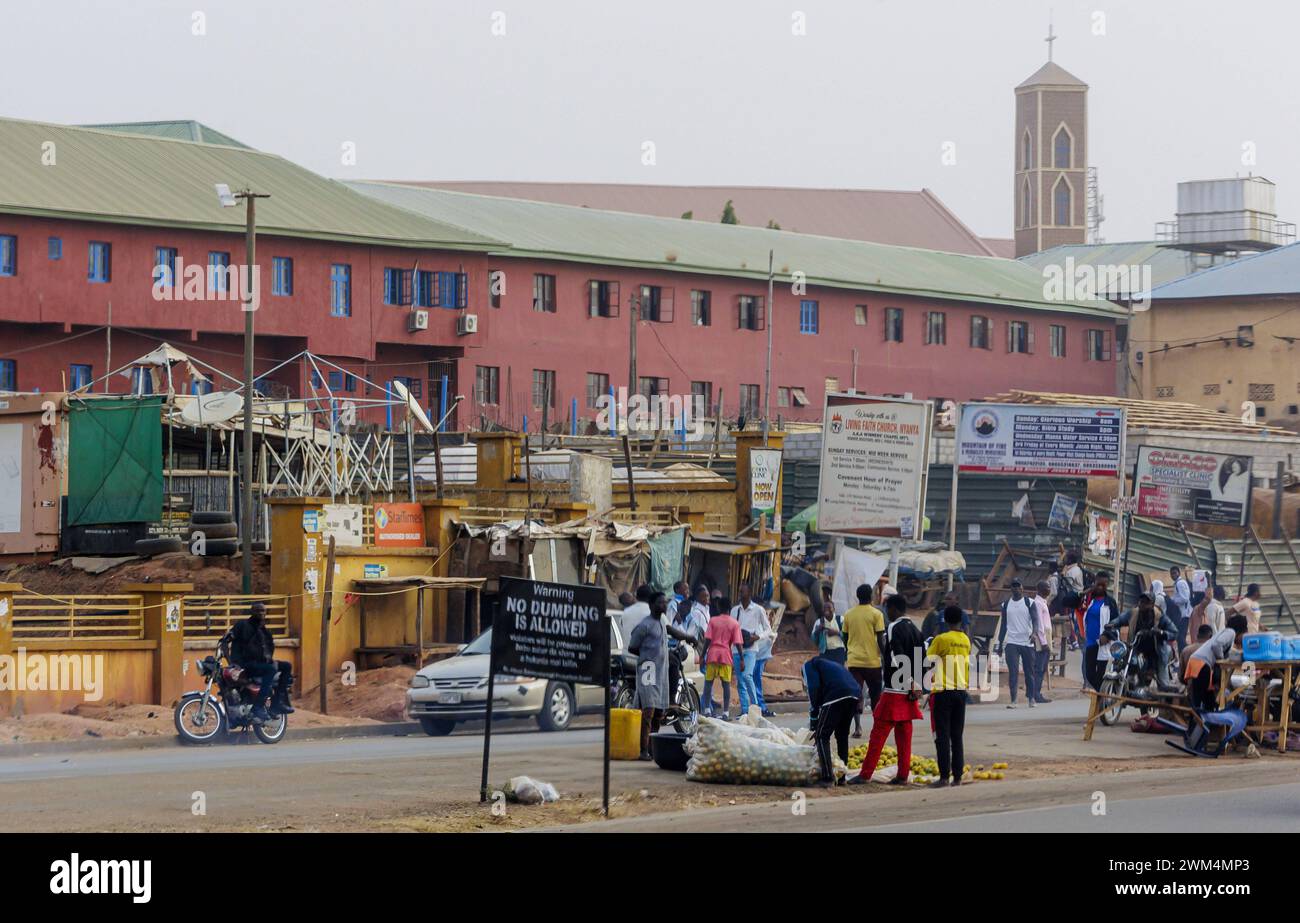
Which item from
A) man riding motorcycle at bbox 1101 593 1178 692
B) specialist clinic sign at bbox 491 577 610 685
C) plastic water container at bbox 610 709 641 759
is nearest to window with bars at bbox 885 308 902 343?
man riding motorcycle at bbox 1101 593 1178 692

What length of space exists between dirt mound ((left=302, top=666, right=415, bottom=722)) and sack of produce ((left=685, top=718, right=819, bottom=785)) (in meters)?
9.48

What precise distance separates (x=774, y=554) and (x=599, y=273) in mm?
26312

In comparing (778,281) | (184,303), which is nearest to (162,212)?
(184,303)

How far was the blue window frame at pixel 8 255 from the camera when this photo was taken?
1972 inches

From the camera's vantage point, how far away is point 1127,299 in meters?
75.3

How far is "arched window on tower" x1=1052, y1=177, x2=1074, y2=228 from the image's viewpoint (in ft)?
351

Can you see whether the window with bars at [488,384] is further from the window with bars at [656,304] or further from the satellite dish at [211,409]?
the satellite dish at [211,409]

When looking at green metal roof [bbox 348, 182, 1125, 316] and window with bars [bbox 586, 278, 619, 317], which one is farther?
green metal roof [bbox 348, 182, 1125, 316]

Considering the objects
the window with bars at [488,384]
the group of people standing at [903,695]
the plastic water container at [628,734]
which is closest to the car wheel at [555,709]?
the plastic water container at [628,734]

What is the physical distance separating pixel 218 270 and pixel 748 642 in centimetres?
3384

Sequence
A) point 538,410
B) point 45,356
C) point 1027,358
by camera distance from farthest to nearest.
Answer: point 1027,358
point 538,410
point 45,356

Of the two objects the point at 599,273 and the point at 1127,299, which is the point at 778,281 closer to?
the point at 599,273

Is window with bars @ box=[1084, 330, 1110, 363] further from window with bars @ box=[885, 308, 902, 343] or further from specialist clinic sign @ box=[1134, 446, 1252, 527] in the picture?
specialist clinic sign @ box=[1134, 446, 1252, 527]

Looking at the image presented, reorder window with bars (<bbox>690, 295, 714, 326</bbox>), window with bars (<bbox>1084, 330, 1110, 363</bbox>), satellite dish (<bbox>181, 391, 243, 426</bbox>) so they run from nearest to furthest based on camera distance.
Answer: satellite dish (<bbox>181, 391, 243, 426</bbox>) < window with bars (<bbox>690, 295, 714, 326</bbox>) < window with bars (<bbox>1084, 330, 1110, 363</bbox>)
